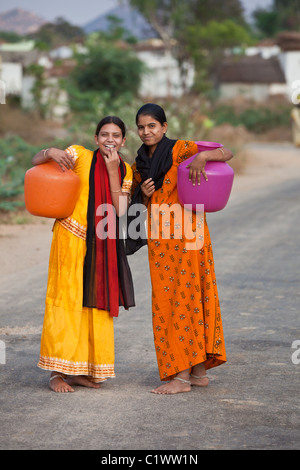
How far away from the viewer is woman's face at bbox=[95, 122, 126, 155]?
14.7ft

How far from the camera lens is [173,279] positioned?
14.9 feet

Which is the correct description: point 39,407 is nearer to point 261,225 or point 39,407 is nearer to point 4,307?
point 4,307

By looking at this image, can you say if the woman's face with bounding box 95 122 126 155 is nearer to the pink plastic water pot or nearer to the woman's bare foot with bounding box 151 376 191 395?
the pink plastic water pot

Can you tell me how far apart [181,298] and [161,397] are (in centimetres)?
56

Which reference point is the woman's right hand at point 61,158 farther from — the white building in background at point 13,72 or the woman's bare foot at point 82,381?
the white building in background at point 13,72

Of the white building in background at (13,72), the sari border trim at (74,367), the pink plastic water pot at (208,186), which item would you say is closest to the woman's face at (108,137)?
the pink plastic water pot at (208,186)

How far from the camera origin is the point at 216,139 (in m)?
25.5

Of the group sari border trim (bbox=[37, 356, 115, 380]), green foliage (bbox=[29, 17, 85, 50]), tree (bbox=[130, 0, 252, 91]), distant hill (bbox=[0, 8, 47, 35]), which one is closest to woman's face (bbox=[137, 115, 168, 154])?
sari border trim (bbox=[37, 356, 115, 380])

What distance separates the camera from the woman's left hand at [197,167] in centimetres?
428

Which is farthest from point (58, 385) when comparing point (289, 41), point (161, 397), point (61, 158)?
point (289, 41)

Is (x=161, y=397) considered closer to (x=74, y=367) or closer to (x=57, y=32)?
(x=74, y=367)

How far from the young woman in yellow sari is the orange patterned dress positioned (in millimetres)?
248

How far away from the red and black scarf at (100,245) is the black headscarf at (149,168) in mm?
101
